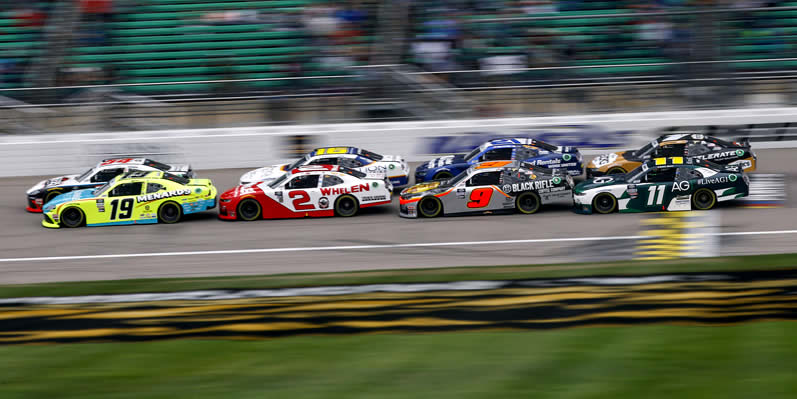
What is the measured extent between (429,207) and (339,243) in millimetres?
2463

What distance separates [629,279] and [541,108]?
12.9m

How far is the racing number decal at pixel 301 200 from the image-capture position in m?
16.6

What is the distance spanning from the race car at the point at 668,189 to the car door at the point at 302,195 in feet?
17.4

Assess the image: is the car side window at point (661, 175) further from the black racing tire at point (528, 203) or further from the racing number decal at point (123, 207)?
the racing number decal at point (123, 207)

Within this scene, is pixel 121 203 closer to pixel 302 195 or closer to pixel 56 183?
pixel 56 183

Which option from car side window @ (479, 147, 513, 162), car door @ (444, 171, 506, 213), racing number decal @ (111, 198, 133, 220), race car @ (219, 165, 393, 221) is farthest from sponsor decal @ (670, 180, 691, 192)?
racing number decal @ (111, 198, 133, 220)

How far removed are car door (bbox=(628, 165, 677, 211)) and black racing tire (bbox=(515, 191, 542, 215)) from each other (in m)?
1.81

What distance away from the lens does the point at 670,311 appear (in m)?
8.20

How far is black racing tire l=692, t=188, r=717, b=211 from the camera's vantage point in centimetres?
1550

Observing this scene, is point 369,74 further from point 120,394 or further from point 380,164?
point 120,394

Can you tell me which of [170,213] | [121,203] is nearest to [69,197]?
[121,203]

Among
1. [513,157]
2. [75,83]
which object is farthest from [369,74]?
[75,83]

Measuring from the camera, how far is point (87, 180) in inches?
722

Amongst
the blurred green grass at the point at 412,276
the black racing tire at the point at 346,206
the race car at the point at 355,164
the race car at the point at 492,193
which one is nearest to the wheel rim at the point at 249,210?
the black racing tire at the point at 346,206
